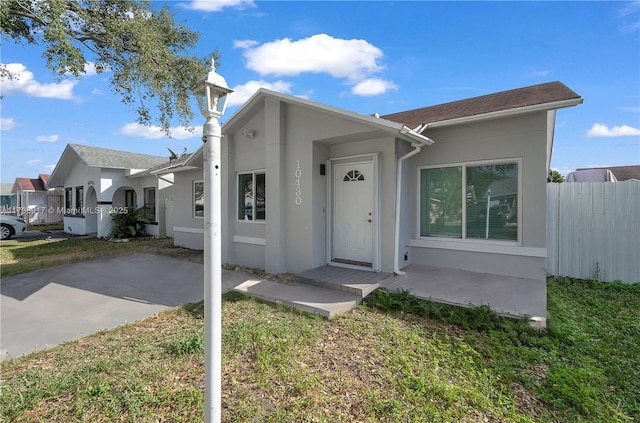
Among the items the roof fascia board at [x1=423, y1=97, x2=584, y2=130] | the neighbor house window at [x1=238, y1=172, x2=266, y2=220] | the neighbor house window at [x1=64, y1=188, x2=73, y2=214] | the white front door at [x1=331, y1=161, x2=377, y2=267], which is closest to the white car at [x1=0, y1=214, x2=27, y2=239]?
the neighbor house window at [x1=64, y1=188, x2=73, y2=214]

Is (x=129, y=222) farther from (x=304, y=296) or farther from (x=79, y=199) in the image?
(x=304, y=296)

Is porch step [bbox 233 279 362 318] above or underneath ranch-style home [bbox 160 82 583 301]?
underneath

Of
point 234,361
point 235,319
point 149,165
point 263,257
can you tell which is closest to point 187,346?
point 234,361

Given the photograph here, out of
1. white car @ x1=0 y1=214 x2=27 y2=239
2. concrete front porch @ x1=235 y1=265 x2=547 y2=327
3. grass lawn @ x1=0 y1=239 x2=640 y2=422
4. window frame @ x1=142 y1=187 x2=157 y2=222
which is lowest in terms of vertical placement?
grass lawn @ x1=0 y1=239 x2=640 y2=422

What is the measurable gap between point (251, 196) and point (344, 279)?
360 cm

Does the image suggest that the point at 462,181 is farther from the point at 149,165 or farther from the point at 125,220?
the point at 149,165

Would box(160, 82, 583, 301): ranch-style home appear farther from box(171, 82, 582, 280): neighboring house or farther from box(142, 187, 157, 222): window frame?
box(142, 187, 157, 222): window frame

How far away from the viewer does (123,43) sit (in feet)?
25.2

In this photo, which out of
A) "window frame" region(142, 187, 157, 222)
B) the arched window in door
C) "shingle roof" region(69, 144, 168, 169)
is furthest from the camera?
"window frame" region(142, 187, 157, 222)

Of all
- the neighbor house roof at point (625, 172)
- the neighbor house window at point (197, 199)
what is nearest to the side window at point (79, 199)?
the neighbor house window at point (197, 199)

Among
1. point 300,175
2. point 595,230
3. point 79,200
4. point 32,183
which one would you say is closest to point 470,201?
point 595,230

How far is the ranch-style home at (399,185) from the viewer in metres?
5.74

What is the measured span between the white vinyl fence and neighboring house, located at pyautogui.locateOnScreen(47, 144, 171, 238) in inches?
581

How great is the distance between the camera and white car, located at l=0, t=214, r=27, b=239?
15.1 metres
